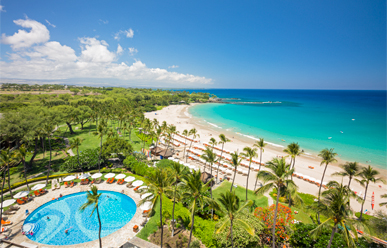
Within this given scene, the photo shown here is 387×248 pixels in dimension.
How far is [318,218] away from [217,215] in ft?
48.7

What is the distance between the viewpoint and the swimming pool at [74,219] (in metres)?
19.9

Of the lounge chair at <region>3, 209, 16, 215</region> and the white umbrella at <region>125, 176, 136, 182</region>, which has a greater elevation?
the white umbrella at <region>125, 176, 136, 182</region>

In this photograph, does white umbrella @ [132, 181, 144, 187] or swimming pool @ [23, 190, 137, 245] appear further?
white umbrella @ [132, 181, 144, 187]

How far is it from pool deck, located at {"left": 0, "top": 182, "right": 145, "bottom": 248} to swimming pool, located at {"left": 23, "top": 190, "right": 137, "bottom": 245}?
69 centimetres

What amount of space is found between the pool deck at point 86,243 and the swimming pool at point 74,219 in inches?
27.2

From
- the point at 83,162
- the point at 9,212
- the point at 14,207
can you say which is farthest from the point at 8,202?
the point at 83,162

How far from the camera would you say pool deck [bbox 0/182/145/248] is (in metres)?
18.5

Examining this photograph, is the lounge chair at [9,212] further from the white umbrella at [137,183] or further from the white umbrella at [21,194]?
the white umbrella at [137,183]

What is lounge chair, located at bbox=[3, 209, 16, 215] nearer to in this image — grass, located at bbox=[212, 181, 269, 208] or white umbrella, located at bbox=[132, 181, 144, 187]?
white umbrella, located at bbox=[132, 181, 144, 187]

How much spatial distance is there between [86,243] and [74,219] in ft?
20.2

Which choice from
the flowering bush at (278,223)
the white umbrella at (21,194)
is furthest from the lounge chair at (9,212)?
the flowering bush at (278,223)

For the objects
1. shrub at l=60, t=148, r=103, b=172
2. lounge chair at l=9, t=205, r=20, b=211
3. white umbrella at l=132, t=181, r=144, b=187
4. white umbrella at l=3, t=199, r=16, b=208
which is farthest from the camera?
shrub at l=60, t=148, r=103, b=172

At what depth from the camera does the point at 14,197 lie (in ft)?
77.2

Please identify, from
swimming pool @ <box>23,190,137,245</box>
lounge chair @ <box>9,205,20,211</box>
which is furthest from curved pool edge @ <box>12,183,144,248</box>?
swimming pool @ <box>23,190,137,245</box>
